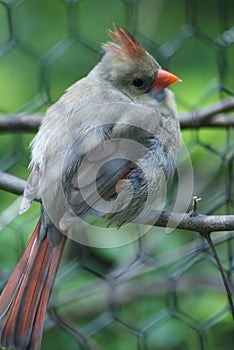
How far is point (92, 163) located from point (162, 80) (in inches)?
13.2

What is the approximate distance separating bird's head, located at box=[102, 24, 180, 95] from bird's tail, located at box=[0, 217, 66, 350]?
422 millimetres

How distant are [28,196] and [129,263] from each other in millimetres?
543

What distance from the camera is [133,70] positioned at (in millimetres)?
2121

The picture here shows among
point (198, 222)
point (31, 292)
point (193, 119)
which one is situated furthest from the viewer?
point (193, 119)

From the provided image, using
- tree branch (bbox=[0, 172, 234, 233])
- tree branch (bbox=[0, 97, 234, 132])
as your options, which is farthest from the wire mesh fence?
tree branch (bbox=[0, 172, 234, 233])

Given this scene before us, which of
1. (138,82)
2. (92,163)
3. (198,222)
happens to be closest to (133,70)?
(138,82)

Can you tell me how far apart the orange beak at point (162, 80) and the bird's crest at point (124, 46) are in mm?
65

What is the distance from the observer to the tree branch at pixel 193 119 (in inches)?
88.0

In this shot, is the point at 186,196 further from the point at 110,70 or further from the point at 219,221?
the point at 219,221

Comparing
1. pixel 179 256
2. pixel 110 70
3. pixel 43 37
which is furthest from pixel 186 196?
pixel 43 37

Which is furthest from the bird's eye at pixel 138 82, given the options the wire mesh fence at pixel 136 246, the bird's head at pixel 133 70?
the wire mesh fence at pixel 136 246

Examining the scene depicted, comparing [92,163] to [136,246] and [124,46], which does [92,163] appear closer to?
[124,46]

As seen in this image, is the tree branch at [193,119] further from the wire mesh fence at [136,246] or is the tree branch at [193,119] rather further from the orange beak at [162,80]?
the orange beak at [162,80]

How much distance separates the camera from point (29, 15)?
115 inches
